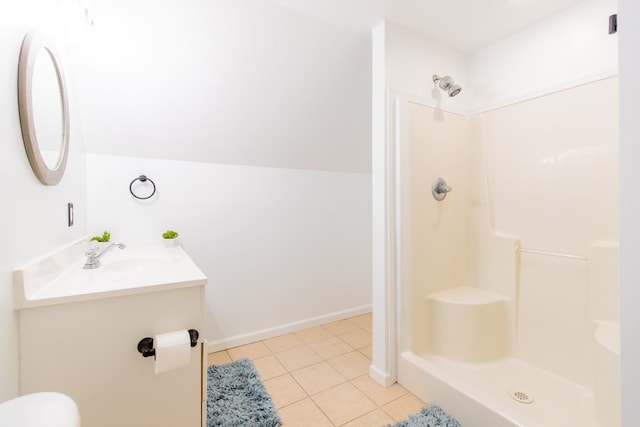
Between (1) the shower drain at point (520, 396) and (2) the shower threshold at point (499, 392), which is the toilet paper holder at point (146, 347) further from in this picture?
(1) the shower drain at point (520, 396)

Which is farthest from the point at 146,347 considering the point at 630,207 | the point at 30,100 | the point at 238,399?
the point at 630,207

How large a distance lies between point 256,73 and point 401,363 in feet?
6.91

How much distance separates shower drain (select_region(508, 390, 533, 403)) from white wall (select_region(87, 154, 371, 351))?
1.53m

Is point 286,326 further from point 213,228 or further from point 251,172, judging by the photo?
point 251,172

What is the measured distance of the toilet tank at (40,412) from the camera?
58 cm

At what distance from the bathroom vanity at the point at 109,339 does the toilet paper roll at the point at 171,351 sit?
0.06 metres

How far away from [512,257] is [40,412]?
7.68 feet

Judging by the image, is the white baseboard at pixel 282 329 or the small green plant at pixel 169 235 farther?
the white baseboard at pixel 282 329

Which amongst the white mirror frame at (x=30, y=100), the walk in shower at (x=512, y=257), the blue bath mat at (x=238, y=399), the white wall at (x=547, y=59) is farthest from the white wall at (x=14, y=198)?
the white wall at (x=547, y=59)

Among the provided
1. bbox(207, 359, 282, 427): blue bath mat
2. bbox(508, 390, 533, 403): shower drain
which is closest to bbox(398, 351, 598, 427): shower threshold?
bbox(508, 390, 533, 403): shower drain

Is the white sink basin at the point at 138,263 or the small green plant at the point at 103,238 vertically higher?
the small green plant at the point at 103,238

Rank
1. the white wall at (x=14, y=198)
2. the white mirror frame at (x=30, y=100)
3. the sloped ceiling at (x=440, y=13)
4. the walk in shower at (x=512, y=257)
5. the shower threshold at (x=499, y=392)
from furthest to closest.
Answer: the sloped ceiling at (x=440, y=13) < the walk in shower at (x=512, y=257) < the shower threshold at (x=499, y=392) < the white mirror frame at (x=30, y=100) < the white wall at (x=14, y=198)

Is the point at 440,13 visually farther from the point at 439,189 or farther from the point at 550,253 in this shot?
the point at 550,253

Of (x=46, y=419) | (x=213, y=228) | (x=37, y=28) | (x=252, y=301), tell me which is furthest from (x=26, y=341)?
(x=252, y=301)
